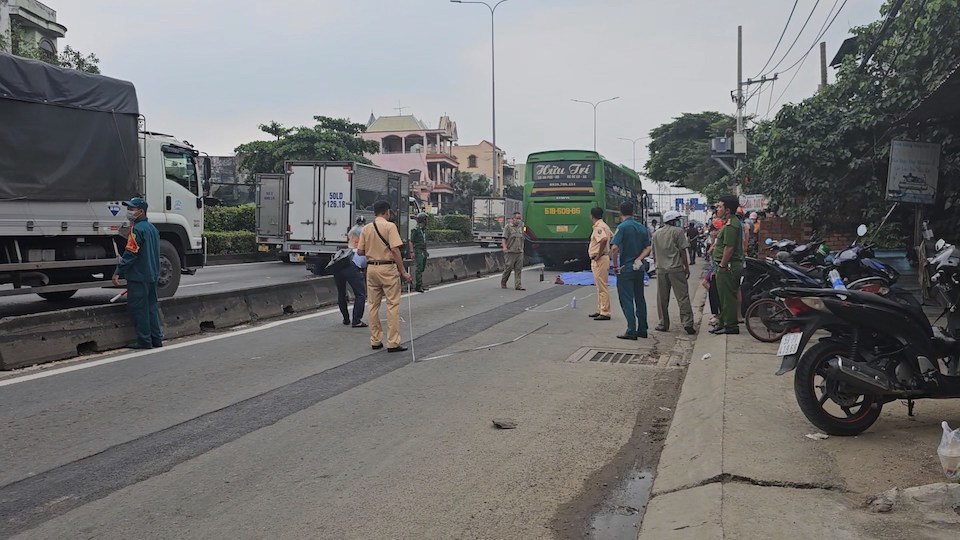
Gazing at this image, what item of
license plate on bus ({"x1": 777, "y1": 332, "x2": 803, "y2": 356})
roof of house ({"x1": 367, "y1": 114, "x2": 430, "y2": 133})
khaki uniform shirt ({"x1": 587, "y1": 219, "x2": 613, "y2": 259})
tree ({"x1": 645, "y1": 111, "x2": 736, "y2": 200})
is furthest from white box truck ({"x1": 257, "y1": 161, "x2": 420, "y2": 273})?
roof of house ({"x1": 367, "y1": 114, "x2": 430, "y2": 133})

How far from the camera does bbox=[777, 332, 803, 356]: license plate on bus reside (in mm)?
5079

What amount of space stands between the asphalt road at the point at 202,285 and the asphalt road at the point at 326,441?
196 inches

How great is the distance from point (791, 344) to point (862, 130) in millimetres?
9842

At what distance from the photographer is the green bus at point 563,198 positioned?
22656 millimetres

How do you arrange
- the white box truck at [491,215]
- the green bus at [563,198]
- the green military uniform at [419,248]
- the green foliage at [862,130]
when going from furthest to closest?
the white box truck at [491,215] → the green bus at [563,198] → the green military uniform at [419,248] → the green foliage at [862,130]

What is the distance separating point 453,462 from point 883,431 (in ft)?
9.68

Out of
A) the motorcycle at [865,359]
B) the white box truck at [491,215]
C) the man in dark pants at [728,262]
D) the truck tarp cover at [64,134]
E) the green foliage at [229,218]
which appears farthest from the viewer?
the white box truck at [491,215]

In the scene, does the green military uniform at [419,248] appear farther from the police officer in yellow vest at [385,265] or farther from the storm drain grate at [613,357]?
the storm drain grate at [613,357]

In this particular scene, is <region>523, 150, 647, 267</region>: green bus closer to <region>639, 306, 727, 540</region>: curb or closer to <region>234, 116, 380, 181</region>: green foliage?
<region>639, 306, 727, 540</region>: curb

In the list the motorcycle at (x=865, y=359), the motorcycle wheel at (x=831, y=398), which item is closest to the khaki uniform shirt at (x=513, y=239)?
the motorcycle at (x=865, y=359)

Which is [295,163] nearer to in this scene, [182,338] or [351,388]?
[182,338]

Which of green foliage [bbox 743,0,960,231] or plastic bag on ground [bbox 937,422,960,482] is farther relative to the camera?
green foliage [bbox 743,0,960,231]

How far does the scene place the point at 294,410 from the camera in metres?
6.00

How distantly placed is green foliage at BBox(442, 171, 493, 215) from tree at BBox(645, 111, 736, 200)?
80.3ft
